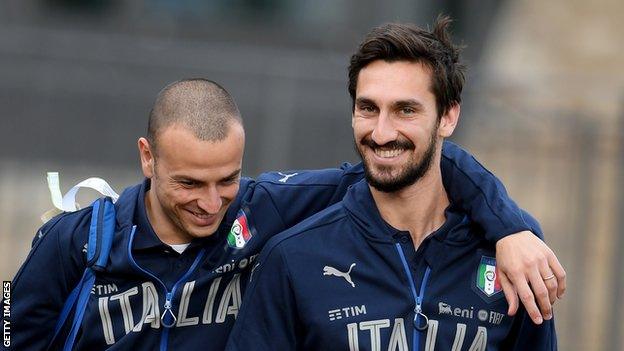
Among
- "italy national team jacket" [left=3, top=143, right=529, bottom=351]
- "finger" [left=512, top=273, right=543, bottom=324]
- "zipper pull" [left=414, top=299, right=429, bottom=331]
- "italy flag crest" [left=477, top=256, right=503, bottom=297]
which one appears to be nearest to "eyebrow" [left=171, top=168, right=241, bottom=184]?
"italy national team jacket" [left=3, top=143, right=529, bottom=351]

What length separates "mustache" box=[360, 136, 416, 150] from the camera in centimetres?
437

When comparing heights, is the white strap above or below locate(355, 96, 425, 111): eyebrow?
below

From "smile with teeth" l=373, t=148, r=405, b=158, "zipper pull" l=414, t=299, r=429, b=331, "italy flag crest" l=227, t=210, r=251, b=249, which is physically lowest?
"zipper pull" l=414, t=299, r=429, b=331

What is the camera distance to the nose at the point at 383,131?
434cm

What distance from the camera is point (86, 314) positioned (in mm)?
4516

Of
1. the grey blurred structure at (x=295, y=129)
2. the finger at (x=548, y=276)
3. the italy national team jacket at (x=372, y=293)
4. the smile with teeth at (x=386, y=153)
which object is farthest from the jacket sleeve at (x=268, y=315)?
the grey blurred structure at (x=295, y=129)

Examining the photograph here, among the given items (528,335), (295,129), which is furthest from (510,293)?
(295,129)

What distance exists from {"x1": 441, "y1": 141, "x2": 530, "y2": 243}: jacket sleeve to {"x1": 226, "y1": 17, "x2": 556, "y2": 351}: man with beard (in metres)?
0.08

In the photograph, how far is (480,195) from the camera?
15.2ft

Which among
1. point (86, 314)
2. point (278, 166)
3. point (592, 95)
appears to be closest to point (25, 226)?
point (278, 166)

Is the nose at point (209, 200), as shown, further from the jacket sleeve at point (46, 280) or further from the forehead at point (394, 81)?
the forehead at point (394, 81)

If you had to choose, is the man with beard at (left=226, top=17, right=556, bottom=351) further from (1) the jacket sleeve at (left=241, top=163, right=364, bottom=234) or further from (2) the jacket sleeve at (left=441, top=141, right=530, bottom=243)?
(1) the jacket sleeve at (left=241, top=163, right=364, bottom=234)

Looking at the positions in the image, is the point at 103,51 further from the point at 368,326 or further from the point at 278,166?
the point at 368,326

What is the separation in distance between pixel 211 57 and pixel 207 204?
4.75 metres
